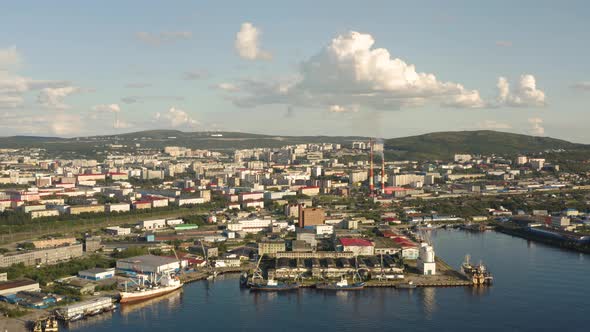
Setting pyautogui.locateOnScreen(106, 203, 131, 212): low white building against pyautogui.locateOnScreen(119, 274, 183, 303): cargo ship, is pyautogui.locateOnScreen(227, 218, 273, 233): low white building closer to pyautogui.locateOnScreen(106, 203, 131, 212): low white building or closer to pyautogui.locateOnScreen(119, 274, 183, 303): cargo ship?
pyautogui.locateOnScreen(106, 203, 131, 212): low white building

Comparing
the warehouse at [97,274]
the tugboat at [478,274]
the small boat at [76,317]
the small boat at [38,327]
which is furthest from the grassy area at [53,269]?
the tugboat at [478,274]

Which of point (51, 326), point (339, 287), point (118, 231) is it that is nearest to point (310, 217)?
point (118, 231)

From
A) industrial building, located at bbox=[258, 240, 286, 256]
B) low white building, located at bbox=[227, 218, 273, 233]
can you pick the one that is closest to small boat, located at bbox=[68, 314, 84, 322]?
industrial building, located at bbox=[258, 240, 286, 256]

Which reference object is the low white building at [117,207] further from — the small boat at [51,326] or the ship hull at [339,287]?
the small boat at [51,326]

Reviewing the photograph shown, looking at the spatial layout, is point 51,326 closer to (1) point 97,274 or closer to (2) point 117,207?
(1) point 97,274

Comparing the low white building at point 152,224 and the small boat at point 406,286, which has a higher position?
the low white building at point 152,224

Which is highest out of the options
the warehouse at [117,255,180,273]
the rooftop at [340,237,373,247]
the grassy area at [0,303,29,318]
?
the rooftop at [340,237,373,247]
